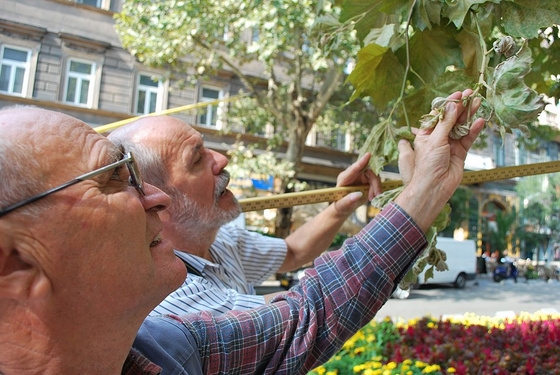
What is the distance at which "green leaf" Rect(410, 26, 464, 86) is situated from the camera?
1.61 meters

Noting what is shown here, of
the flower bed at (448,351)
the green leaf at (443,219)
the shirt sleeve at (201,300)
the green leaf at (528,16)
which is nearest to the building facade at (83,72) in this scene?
the flower bed at (448,351)

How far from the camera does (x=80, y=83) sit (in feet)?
48.4

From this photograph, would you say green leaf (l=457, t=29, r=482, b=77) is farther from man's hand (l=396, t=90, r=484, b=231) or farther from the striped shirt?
the striped shirt

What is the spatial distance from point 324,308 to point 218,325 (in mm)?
312

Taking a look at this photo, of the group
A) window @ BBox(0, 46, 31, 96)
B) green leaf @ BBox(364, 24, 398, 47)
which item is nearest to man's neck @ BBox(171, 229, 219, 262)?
green leaf @ BBox(364, 24, 398, 47)

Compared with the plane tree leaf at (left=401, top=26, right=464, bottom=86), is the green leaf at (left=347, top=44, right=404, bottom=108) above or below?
below

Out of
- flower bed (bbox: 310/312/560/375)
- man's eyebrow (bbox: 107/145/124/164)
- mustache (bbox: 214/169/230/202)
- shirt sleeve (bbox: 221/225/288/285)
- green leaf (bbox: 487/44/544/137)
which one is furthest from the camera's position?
flower bed (bbox: 310/312/560/375)

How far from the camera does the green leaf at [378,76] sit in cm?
169

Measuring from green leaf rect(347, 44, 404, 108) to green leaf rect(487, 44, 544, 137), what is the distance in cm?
53

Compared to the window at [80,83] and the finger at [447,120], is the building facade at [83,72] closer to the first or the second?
the window at [80,83]

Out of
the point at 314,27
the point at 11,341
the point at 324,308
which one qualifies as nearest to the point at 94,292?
the point at 11,341

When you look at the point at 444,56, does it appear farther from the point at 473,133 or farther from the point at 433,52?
the point at 473,133

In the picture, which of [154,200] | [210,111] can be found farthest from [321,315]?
[210,111]

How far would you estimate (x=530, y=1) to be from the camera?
52.4 inches
